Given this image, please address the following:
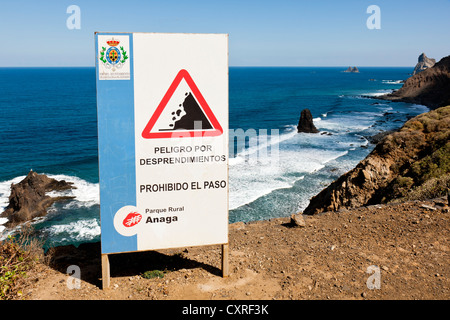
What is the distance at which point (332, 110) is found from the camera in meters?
75.2

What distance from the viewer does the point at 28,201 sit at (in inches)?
982

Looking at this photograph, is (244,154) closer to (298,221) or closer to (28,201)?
(28,201)

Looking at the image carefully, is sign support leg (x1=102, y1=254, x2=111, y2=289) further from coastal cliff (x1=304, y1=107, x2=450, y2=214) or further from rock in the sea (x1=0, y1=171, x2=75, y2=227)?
rock in the sea (x1=0, y1=171, x2=75, y2=227)

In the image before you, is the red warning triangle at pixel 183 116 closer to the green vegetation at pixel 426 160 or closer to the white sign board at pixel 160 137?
the white sign board at pixel 160 137

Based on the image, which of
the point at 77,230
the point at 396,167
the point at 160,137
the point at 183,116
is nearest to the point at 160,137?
the point at 160,137

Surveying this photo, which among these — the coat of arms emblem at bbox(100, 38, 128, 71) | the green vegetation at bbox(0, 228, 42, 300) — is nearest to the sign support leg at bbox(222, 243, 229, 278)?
the green vegetation at bbox(0, 228, 42, 300)

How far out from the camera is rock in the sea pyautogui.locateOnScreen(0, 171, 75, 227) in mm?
23891

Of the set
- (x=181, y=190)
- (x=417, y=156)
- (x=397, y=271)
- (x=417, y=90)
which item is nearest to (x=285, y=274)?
(x=397, y=271)

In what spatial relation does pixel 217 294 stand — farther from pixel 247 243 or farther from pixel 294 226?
pixel 294 226

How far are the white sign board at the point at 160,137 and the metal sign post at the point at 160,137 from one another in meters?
0.02

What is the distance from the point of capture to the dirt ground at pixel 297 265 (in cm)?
641

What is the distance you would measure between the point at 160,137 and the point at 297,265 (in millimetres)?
3849

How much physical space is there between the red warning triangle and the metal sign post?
18mm

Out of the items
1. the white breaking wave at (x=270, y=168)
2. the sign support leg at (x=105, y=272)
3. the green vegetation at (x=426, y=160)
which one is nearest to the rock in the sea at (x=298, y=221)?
the green vegetation at (x=426, y=160)
